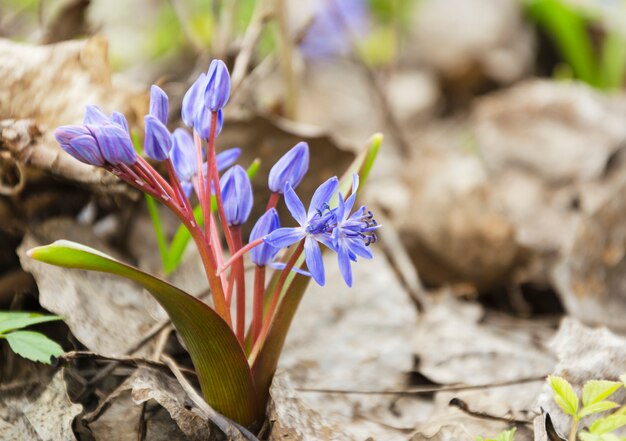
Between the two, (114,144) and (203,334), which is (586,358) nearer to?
(203,334)

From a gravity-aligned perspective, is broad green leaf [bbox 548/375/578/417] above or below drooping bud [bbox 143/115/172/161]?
below

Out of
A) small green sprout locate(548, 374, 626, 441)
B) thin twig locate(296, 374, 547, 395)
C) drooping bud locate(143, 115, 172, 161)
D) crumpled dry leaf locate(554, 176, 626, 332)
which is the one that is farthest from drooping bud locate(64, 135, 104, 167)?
crumpled dry leaf locate(554, 176, 626, 332)

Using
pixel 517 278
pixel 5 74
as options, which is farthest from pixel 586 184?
pixel 5 74

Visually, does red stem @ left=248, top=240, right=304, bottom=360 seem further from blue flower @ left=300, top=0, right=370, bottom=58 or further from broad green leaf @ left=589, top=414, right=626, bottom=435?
blue flower @ left=300, top=0, right=370, bottom=58

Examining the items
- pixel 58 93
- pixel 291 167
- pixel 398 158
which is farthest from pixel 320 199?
pixel 398 158

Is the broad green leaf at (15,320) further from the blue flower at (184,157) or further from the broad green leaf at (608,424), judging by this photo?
the broad green leaf at (608,424)

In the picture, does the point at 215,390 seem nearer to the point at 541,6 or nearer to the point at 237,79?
the point at 237,79
